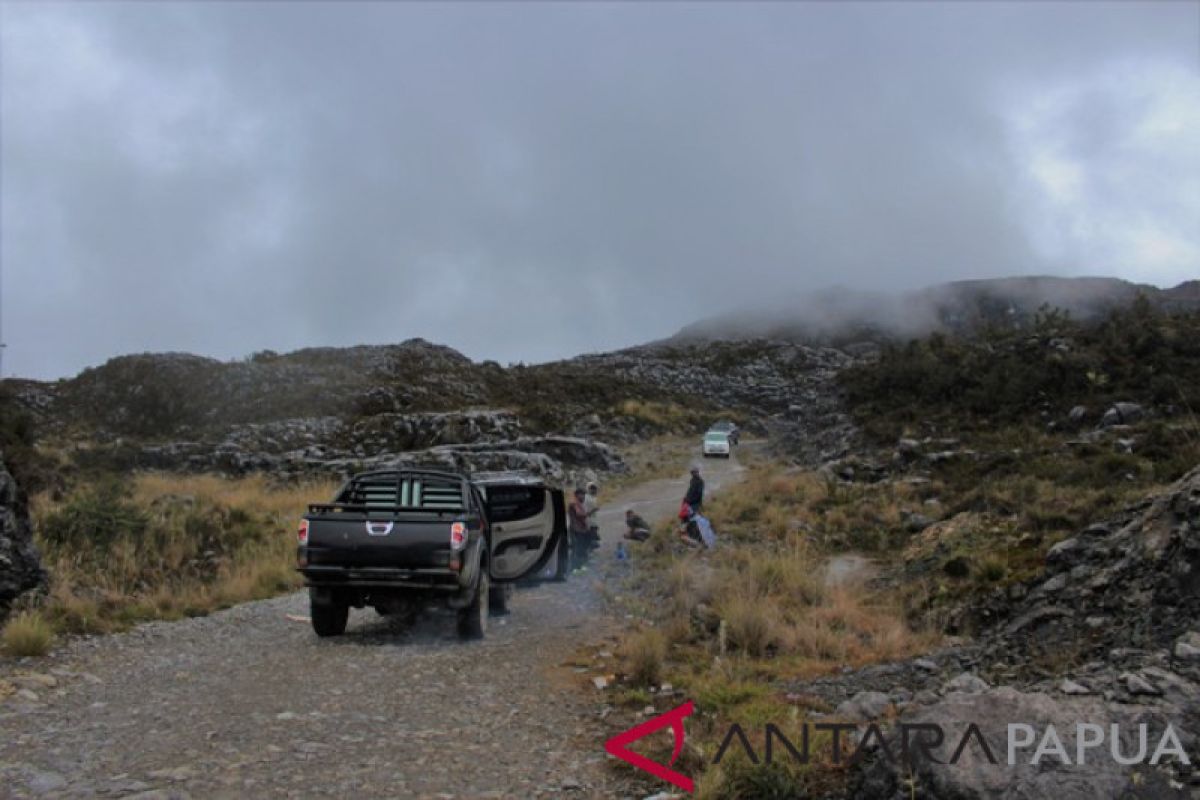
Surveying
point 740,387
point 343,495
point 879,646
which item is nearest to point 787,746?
point 879,646

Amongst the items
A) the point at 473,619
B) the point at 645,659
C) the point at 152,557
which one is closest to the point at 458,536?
the point at 473,619

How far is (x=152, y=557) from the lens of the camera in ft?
41.9

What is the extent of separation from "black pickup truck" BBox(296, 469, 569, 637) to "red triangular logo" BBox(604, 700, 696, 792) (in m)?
3.22

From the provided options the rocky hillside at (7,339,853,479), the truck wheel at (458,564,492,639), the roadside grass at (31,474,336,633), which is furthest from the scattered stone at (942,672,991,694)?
the rocky hillside at (7,339,853,479)

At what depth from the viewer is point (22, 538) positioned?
980cm

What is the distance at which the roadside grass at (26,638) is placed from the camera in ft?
26.2

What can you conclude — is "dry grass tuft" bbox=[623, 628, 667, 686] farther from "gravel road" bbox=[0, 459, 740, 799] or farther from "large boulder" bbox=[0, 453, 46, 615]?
"large boulder" bbox=[0, 453, 46, 615]

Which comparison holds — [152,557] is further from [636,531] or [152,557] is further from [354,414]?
[354,414]

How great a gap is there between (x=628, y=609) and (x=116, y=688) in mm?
6113

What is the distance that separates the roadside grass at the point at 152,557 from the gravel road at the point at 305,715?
0.74 metres

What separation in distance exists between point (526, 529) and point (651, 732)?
635 cm

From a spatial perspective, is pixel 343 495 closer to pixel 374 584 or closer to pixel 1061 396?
pixel 374 584

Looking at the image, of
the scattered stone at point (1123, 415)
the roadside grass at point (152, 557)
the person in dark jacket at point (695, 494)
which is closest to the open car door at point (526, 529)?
the roadside grass at point (152, 557)

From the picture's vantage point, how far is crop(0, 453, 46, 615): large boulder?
30.1ft
